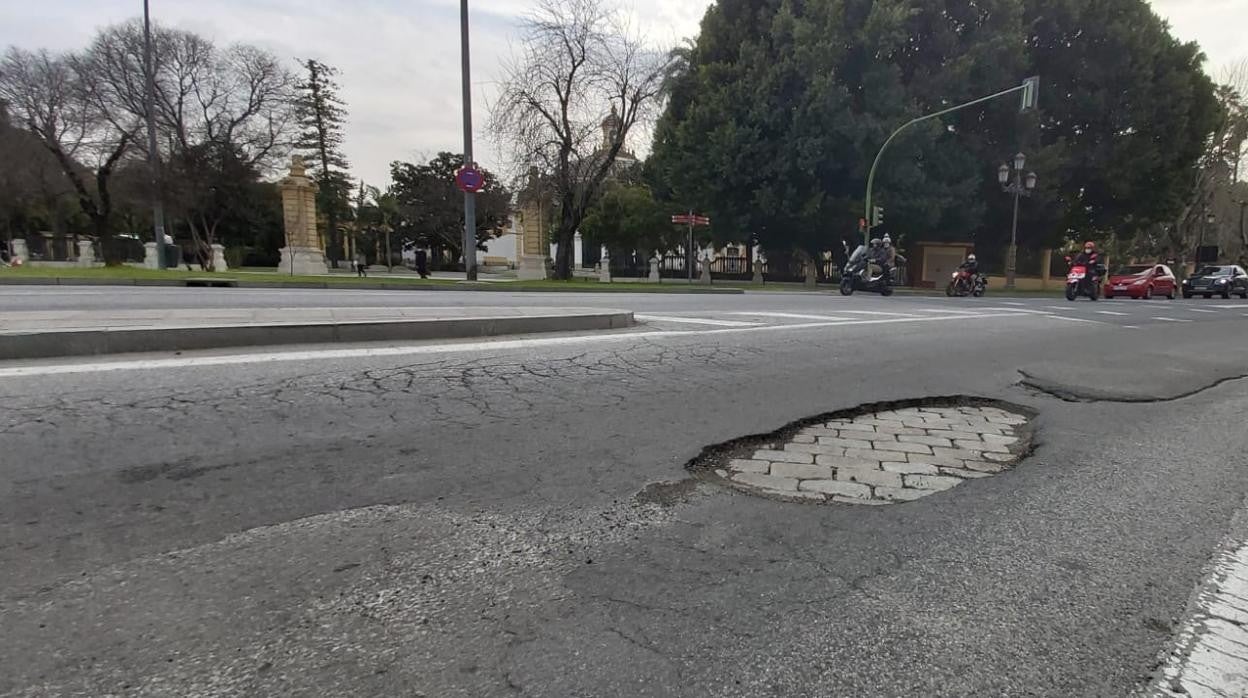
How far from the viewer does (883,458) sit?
368 cm

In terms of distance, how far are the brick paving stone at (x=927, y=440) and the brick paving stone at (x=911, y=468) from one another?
0.47 m

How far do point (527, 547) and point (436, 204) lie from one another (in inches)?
2101

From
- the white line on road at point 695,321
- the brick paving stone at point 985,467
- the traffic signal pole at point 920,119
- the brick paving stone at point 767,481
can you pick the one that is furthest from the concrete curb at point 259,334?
the traffic signal pole at point 920,119

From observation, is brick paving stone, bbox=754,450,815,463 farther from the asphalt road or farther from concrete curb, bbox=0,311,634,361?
concrete curb, bbox=0,311,634,361

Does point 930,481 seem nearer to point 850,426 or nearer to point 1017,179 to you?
point 850,426

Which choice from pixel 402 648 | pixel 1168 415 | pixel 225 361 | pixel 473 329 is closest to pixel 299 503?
pixel 402 648

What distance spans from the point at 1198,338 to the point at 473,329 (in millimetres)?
11505

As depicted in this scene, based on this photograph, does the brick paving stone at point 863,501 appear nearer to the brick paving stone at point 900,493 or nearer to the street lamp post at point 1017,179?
the brick paving stone at point 900,493

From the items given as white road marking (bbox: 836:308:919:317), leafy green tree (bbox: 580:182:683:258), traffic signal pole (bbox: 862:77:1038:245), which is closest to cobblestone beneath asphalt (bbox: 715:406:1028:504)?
white road marking (bbox: 836:308:919:317)

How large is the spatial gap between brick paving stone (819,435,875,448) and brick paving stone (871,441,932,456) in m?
0.07

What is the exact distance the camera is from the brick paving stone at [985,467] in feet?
11.7

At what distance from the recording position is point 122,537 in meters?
2.41

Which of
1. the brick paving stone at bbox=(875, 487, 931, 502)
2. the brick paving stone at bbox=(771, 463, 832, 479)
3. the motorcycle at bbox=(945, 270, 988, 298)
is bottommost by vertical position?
the brick paving stone at bbox=(875, 487, 931, 502)

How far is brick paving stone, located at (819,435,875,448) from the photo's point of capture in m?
3.90
